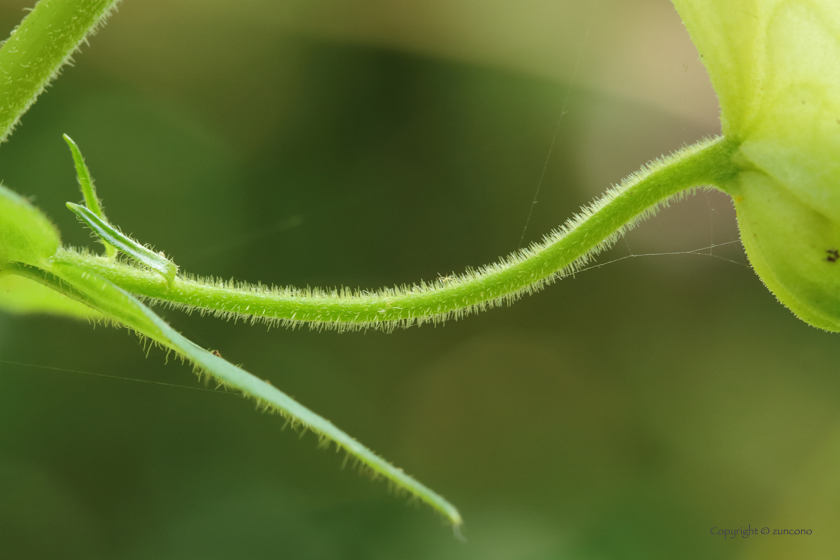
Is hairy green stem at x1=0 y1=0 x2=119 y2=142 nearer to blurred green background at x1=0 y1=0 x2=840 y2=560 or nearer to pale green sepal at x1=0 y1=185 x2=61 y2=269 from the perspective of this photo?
pale green sepal at x1=0 y1=185 x2=61 y2=269

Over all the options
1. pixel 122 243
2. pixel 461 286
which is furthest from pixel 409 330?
pixel 122 243

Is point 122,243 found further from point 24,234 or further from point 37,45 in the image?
point 37,45

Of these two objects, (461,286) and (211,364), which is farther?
(461,286)

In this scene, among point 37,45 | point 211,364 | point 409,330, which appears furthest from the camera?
point 409,330

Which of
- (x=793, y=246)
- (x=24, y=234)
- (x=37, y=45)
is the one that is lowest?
(x=24, y=234)

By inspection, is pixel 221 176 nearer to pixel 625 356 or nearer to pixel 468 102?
pixel 468 102

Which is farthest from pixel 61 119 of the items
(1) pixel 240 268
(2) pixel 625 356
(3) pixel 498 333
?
(2) pixel 625 356

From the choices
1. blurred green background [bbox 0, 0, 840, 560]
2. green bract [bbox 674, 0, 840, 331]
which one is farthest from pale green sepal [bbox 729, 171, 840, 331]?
blurred green background [bbox 0, 0, 840, 560]
